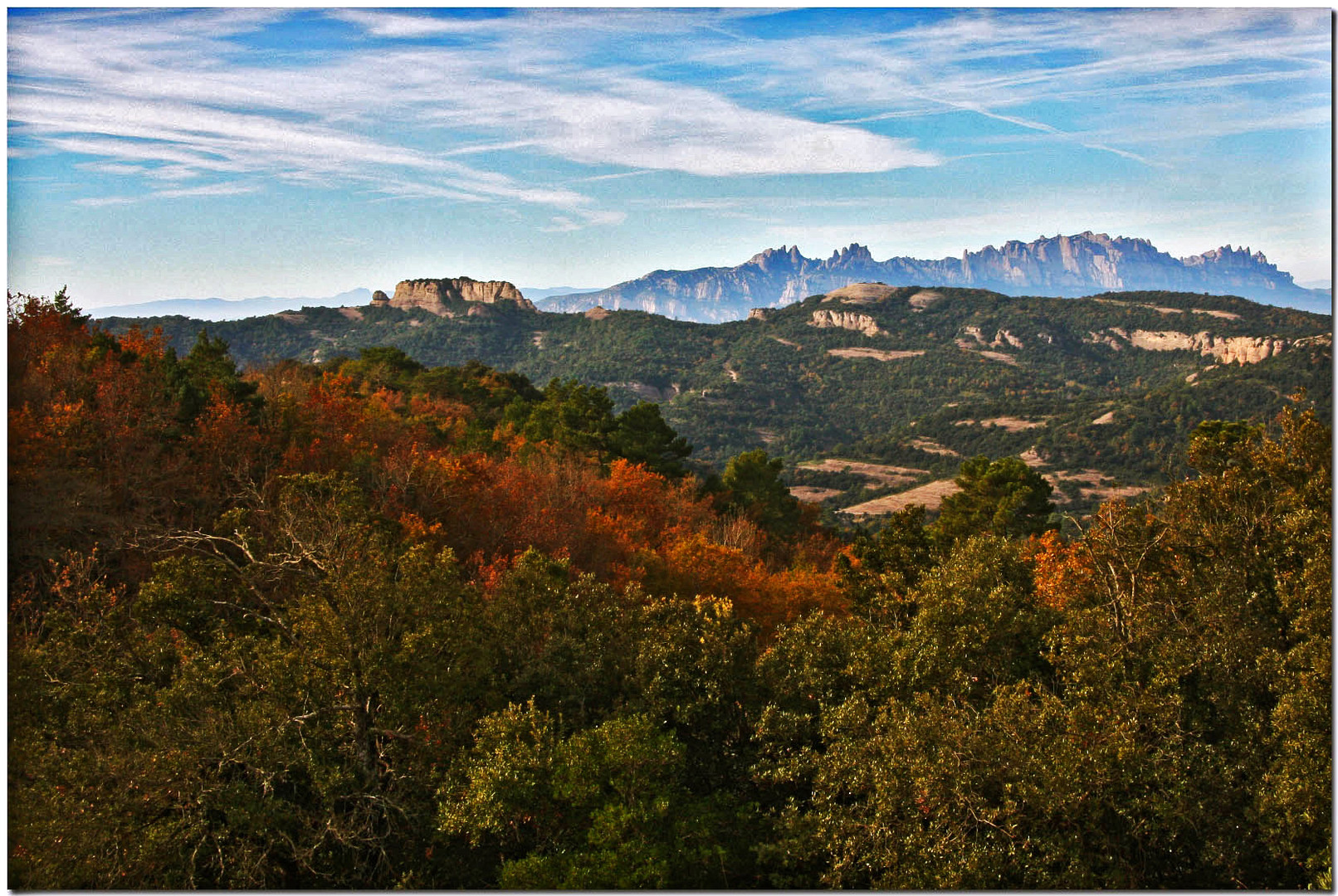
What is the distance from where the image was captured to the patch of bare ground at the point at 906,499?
10544cm

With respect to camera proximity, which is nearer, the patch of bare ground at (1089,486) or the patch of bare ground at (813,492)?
the patch of bare ground at (1089,486)

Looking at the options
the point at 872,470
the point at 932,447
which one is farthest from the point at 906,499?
the point at 932,447

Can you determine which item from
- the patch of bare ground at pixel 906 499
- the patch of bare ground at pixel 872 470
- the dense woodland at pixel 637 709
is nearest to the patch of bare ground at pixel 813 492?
the patch of bare ground at pixel 906 499

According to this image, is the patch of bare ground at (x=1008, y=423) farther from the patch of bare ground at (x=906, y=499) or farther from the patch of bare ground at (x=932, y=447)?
the patch of bare ground at (x=906, y=499)

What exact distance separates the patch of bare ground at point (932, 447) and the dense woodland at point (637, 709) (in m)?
127

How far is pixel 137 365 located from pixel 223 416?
2.83 m

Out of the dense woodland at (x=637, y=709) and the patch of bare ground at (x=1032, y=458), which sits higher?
the dense woodland at (x=637, y=709)

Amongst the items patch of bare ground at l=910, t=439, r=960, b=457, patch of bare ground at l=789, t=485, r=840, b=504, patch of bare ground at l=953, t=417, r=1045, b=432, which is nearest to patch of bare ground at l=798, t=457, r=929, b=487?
patch of bare ground at l=789, t=485, r=840, b=504

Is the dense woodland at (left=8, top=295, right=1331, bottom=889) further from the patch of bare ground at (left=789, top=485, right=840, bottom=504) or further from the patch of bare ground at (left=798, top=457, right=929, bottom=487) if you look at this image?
the patch of bare ground at (left=798, top=457, right=929, bottom=487)

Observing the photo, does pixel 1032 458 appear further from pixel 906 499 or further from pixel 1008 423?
pixel 906 499

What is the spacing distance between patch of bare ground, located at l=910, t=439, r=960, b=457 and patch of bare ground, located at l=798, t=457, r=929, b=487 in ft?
35.3

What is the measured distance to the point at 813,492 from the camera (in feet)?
403

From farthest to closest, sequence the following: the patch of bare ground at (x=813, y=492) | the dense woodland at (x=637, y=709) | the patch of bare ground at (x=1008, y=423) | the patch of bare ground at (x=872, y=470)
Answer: the patch of bare ground at (x=1008, y=423) < the patch of bare ground at (x=872, y=470) < the patch of bare ground at (x=813, y=492) < the dense woodland at (x=637, y=709)

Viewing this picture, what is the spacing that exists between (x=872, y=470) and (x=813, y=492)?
52.6ft
